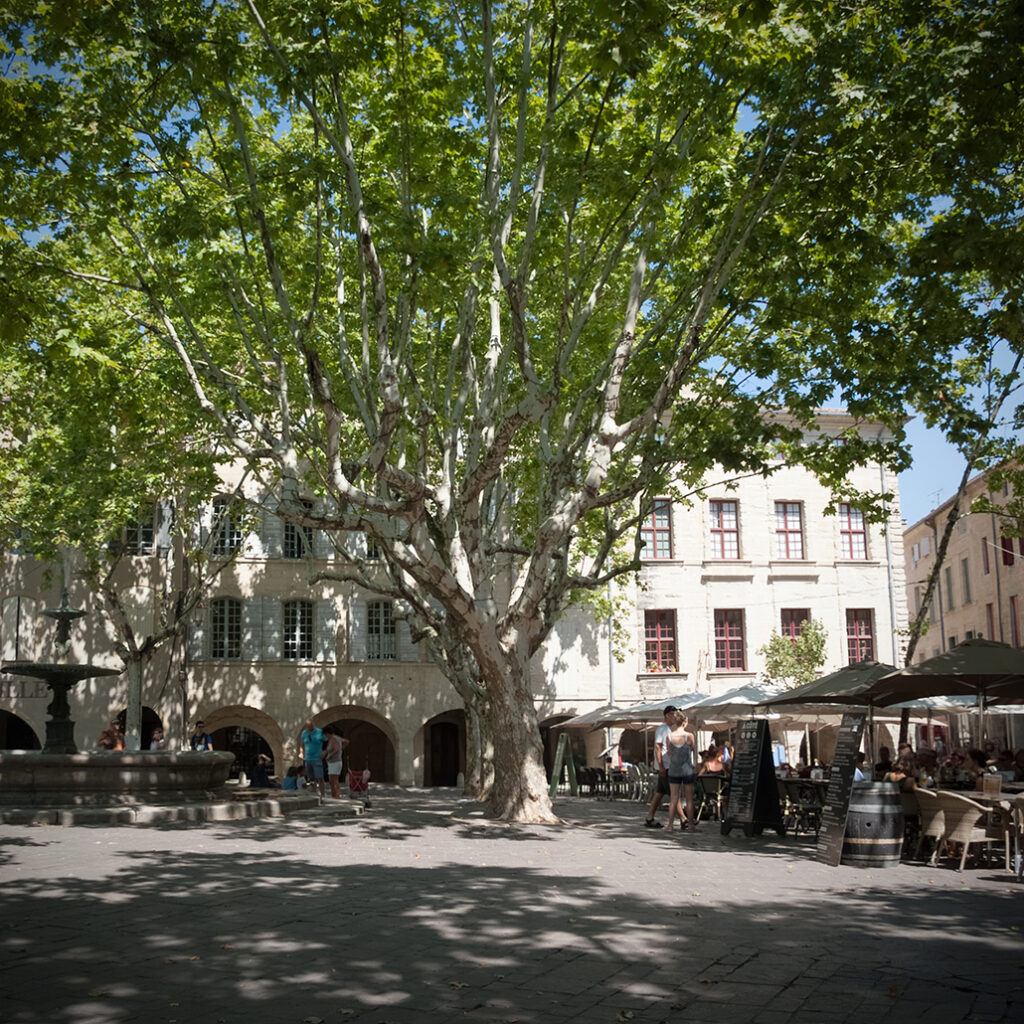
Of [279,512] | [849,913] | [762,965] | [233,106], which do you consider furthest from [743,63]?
[762,965]

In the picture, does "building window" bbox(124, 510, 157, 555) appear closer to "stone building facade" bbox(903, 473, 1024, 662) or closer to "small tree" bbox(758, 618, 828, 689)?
"small tree" bbox(758, 618, 828, 689)

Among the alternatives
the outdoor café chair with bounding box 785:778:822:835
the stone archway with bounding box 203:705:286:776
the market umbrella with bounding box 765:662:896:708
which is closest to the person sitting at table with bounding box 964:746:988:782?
the market umbrella with bounding box 765:662:896:708

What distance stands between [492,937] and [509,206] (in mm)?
8489

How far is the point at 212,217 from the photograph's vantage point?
43.8 feet

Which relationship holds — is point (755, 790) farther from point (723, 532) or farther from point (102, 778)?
point (723, 532)

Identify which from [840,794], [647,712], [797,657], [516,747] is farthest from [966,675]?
[797,657]

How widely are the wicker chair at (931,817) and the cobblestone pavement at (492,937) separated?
14.2 inches

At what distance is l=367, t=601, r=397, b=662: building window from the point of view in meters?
32.8

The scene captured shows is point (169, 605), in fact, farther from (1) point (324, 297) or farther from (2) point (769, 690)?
(2) point (769, 690)

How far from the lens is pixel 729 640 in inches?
1364

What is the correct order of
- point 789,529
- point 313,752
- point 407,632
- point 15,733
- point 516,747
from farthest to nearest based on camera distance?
point 789,529 → point 15,733 → point 407,632 → point 313,752 → point 516,747

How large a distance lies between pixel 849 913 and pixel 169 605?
79.4 feet

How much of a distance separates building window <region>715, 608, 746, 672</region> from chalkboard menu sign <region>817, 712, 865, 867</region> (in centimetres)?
2274

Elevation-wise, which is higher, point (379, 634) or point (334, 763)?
point (379, 634)
